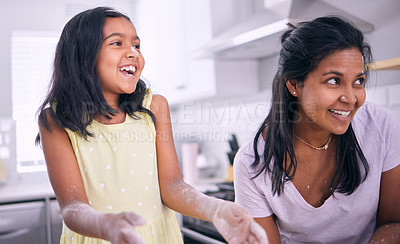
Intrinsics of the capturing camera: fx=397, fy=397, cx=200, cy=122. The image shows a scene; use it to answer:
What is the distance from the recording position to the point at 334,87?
3.59 ft

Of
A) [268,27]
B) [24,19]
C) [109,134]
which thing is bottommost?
[109,134]

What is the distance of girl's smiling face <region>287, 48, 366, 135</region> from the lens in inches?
42.4

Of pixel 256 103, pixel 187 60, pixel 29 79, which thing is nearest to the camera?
pixel 256 103

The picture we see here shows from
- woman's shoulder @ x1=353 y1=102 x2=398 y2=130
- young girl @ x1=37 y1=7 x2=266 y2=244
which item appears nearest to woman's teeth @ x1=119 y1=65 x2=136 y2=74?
young girl @ x1=37 y1=7 x2=266 y2=244

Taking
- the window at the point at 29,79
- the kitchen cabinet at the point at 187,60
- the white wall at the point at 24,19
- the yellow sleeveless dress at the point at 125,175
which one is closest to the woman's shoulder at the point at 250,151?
the yellow sleeveless dress at the point at 125,175

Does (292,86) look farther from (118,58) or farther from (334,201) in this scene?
(118,58)

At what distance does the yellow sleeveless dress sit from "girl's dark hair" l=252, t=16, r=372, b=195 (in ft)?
1.02

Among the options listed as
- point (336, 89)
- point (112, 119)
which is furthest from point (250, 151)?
point (112, 119)

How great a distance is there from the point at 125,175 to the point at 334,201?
23.5 inches

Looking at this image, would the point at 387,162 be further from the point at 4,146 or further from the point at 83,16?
the point at 4,146

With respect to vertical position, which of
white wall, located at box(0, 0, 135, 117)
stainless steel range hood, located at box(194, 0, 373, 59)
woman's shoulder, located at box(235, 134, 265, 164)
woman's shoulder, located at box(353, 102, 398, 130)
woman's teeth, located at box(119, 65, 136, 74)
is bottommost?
woman's shoulder, located at box(235, 134, 265, 164)

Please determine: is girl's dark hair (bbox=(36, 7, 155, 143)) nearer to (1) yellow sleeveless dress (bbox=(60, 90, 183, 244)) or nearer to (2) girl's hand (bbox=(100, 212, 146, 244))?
(1) yellow sleeveless dress (bbox=(60, 90, 183, 244))

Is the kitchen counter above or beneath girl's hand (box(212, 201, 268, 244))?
beneath

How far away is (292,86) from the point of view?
1.19 meters
